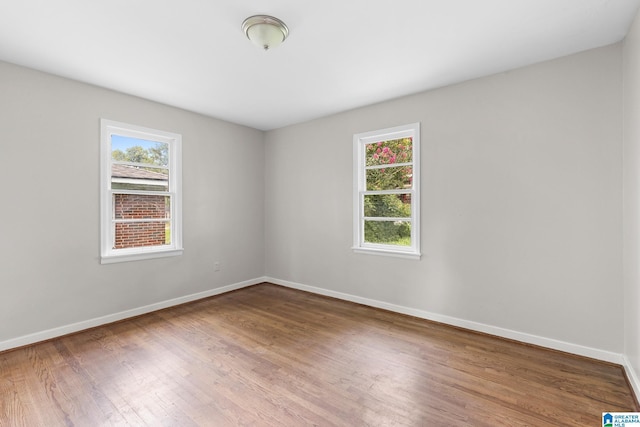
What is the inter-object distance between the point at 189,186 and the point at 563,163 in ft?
14.2

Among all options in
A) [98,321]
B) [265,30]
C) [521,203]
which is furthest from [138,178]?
[521,203]

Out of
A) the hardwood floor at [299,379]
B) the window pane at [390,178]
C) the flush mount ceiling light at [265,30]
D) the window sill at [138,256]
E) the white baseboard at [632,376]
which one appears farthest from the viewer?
the window pane at [390,178]

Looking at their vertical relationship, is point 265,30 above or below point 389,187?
above

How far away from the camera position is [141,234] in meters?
3.72

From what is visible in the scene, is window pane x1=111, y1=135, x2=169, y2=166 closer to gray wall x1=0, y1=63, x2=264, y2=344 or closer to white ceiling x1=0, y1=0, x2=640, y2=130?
gray wall x1=0, y1=63, x2=264, y2=344

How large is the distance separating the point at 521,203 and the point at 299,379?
2.59 metres

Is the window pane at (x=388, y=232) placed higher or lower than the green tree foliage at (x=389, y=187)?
lower

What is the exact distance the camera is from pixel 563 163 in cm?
263

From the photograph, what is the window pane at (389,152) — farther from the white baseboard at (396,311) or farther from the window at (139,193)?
the window at (139,193)

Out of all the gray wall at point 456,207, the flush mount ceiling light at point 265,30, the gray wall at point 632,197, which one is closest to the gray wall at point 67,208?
the gray wall at point 456,207

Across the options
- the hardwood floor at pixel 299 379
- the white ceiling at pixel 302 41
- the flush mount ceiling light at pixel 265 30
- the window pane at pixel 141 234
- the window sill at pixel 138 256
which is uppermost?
the white ceiling at pixel 302 41

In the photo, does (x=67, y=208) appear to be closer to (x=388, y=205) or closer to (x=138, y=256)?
(x=138, y=256)

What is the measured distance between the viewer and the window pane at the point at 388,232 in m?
3.70

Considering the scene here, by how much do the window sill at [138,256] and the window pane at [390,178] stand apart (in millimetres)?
2807
